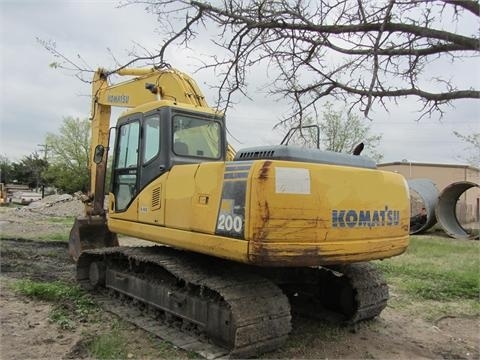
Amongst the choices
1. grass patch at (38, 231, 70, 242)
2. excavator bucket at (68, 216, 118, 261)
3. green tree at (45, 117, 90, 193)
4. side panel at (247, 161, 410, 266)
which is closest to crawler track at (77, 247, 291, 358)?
side panel at (247, 161, 410, 266)

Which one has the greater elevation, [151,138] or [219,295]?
[151,138]

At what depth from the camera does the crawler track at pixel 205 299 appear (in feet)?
15.6

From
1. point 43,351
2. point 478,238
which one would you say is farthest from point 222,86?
point 478,238

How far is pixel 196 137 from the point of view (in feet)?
20.8

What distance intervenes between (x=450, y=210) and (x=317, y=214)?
15525 mm

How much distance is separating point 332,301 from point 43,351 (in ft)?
11.0

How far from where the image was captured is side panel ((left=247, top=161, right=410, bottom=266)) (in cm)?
435

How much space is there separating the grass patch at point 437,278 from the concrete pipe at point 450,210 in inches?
164

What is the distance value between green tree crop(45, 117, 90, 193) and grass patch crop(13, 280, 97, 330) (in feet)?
135

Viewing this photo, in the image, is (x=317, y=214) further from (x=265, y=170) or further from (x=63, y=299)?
(x=63, y=299)

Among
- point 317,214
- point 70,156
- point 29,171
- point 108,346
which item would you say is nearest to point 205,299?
point 108,346

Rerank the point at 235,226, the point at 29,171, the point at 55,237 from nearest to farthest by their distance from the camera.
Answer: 1. the point at 235,226
2. the point at 55,237
3. the point at 29,171

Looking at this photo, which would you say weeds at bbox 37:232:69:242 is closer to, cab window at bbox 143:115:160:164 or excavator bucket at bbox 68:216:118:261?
excavator bucket at bbox 68:216:118:261

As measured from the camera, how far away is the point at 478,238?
16.5 metres
